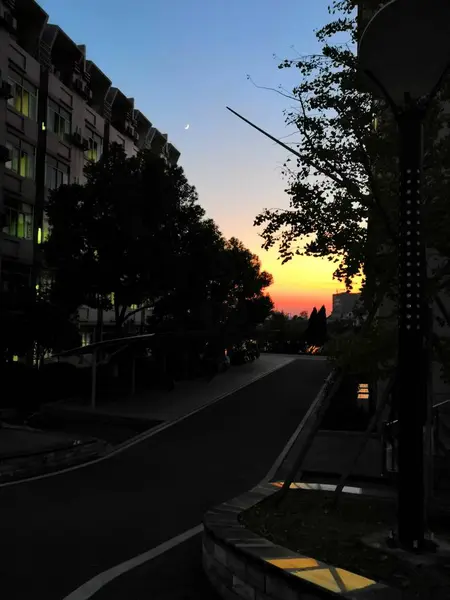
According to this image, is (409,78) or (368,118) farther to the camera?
(368,118)

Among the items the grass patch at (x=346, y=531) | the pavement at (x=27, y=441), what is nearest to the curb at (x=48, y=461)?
the pavement at (x=27, y=441)

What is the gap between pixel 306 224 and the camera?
15.3 metres

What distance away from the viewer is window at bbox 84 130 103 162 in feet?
117

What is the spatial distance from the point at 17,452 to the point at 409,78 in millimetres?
9109

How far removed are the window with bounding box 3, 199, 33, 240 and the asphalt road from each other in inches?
619

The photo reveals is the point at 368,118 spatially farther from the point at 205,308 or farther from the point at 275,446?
the point at 205,308

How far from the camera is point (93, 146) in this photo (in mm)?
36344

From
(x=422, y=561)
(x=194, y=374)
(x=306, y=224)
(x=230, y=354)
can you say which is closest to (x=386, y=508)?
(x=422, y=561)

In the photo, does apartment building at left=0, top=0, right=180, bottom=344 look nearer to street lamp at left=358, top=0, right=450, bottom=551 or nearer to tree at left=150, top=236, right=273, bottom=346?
tree at left=150, top=236, right=273, bottom=346

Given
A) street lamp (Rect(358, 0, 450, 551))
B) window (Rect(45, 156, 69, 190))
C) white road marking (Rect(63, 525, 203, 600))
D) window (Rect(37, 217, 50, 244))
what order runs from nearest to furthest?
street lamp (Rect(358, 0, 450, 551)), white road marking (Rect(63, 525, 203, 600)), window (Rect(37, 217, 50, 244)), window (Rect(45, 156, 69, 190))

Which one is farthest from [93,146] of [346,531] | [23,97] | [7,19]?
[346,531]

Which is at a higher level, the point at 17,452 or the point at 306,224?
the point at 306,224

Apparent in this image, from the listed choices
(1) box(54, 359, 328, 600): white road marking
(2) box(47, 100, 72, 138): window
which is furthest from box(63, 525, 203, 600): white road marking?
(2) box(47, 100, 72, 138): window

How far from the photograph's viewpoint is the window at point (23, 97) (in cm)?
2686
